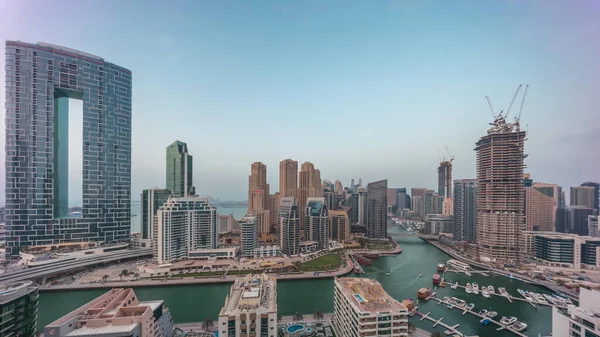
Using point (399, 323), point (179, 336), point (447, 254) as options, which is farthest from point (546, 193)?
point (179, 336)

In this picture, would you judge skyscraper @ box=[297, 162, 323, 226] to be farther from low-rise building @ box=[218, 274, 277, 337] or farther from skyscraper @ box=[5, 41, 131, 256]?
low-rise building @ box=[218, 274, 277, 337]

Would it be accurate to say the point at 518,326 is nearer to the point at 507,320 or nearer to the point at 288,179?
the point at 507,320

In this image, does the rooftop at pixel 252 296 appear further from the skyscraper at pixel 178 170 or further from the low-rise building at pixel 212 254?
the skyscraper at pixel 178 170

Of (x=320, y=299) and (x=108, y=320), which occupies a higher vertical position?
(x=108, y=320)

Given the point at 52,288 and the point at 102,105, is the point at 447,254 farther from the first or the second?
the point at 102,105

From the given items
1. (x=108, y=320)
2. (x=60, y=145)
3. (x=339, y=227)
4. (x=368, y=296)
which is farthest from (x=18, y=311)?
(x=339, y=227)

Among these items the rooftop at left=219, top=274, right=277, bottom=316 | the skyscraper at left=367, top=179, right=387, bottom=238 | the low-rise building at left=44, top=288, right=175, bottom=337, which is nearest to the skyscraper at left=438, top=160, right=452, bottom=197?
the skyscraper at left=367, top=179, right=387, bottom=238
